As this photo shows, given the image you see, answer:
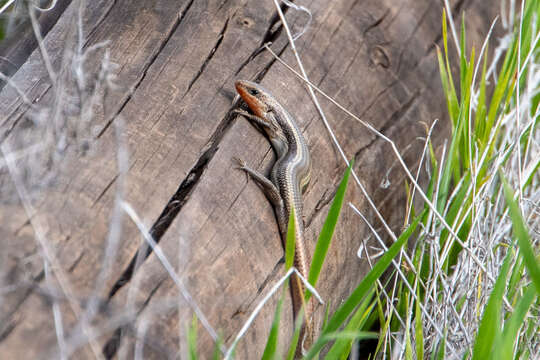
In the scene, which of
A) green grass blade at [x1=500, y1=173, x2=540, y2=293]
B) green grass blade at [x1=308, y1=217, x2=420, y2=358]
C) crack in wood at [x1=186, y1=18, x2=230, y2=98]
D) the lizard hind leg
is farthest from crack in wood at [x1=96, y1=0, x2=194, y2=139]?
green grass blade at [x1=500, y1=173, x2=540, y2=293]

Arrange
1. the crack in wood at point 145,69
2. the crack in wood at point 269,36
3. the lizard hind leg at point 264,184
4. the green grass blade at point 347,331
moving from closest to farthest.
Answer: the green grass blade at point 347,331 → the crack in wood at point 145,69 → the lizard hind leg at point 264,184 → the crack in wood at point 269,36

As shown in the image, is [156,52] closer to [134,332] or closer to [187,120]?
[187,120]

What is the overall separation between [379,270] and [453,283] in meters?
0.76

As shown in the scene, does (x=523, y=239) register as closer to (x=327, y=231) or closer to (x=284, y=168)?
(x=327, y=231)

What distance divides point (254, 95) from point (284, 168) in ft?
1.11

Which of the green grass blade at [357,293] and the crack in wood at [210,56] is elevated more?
the crack in wood at [210,56]

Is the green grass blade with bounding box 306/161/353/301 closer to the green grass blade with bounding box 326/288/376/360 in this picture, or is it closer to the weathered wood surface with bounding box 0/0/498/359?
the green grass blade with bounding box 326/288/376/360

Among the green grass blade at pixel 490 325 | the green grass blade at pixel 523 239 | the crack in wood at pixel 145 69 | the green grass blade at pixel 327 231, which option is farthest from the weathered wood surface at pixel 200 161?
the green grass blade at pixel 523 239

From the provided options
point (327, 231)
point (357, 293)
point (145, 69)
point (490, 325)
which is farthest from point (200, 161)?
point (490, 325)

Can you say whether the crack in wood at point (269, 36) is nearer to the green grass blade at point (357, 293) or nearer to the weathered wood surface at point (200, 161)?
the weathered wood surface at point (200, 161)

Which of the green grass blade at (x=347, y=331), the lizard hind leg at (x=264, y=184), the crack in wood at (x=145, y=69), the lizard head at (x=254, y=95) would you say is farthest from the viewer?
the lizard head at (x=254, y=95)

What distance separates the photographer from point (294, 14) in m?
2.71

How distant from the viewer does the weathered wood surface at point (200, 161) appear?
158 centimetres

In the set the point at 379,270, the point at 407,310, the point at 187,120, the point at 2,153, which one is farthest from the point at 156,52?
the point at 407,310
